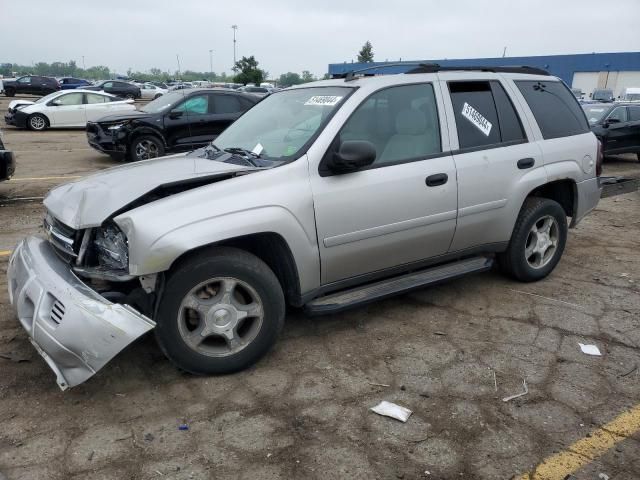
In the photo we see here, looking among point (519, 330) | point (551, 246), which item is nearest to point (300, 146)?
point (519, 330)

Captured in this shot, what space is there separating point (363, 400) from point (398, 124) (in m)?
1.93

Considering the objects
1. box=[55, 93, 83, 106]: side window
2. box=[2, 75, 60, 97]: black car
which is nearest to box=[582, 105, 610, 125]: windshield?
box=[55, 93, 83, 106]: side window

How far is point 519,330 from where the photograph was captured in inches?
155

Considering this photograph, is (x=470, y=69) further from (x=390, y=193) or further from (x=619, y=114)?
(x=619, y=114)

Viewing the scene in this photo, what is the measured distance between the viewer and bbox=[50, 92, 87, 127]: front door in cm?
1764

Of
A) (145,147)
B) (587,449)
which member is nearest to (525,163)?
(587,449)

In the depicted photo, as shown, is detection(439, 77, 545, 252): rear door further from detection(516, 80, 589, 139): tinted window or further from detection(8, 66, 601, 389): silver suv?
detection(516, 80, 589, 139): tinted window

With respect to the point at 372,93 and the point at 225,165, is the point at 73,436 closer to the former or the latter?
the point at 225,165

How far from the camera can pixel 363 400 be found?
304cm

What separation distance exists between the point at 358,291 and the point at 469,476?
1499 mm

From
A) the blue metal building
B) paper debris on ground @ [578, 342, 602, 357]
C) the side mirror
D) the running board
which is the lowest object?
paper debris on ground @ [578, 342, 602, 357]

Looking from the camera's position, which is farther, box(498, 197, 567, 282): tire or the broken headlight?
box(498, 197, 567, 282): tire

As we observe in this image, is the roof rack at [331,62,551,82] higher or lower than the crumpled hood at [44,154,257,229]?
higher

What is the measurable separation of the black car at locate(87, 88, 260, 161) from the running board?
7470mm
